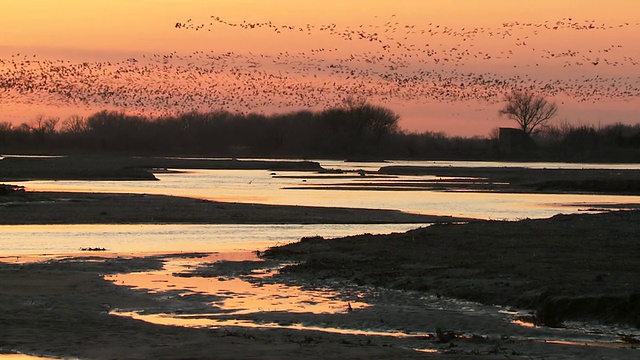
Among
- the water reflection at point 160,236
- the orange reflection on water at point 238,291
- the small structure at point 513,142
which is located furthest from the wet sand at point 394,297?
the small structure at point 513,142

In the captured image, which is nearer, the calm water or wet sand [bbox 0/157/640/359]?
wet sand [bbox 0/157/640/359]

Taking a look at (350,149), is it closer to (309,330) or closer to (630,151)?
(630,151)

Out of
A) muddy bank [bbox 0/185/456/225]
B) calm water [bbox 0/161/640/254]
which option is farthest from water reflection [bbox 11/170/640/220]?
muddy bank [bbox 0/185/456/225]

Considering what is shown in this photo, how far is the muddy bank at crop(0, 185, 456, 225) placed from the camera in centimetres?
4019

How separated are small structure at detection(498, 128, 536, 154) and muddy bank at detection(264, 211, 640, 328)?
490 feet

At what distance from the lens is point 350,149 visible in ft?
629

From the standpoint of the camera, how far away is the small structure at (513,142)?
594ft

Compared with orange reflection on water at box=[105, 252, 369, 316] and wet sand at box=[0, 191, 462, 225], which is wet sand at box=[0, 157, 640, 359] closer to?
orange reflection on water at box=[105, 252, 369, 316]

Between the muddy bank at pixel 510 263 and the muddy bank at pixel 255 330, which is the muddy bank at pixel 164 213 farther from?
the muddy bank at pixel 255 330

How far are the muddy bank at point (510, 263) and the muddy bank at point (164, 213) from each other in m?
10.1

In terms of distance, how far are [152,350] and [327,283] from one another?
796cm

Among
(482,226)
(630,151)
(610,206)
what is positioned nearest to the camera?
(482,226)

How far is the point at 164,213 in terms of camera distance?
43.2 m

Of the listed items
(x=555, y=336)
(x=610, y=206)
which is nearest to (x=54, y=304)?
(x=555, y=336)
